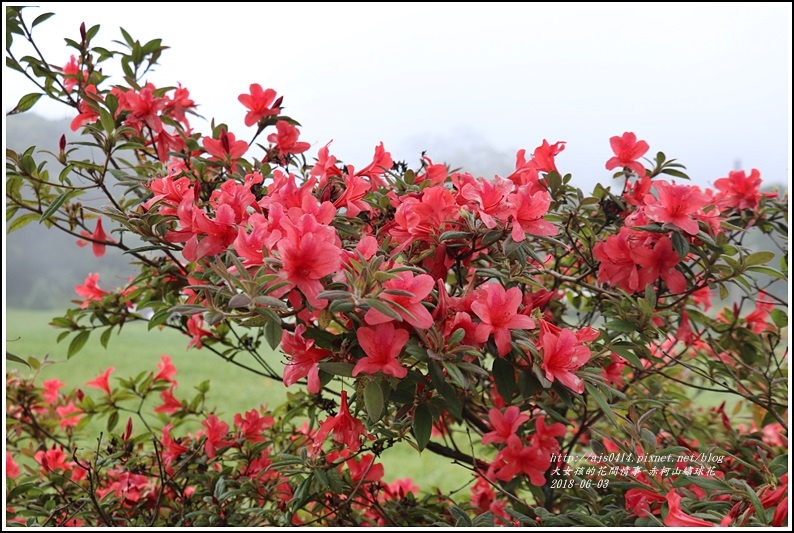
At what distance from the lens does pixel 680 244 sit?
872 mm

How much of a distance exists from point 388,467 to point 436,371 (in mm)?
2652

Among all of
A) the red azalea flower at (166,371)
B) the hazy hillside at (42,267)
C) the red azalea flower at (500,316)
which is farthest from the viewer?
the hazy hillside at (42,267)

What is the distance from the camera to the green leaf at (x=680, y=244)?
0.87 m

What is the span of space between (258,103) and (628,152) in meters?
0.67

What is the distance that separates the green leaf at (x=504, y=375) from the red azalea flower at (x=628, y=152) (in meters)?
0.48

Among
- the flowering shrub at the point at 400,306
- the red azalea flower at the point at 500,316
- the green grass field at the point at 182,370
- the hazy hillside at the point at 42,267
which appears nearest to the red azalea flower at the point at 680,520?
the flowering shrub at the point at 400,306

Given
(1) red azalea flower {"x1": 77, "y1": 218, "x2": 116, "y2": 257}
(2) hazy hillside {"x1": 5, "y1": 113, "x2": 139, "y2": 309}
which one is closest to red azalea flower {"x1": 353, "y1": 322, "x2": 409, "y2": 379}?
(1) red azalea flower {"x1": 77, "y1": 218, "x2": 116, "y2": 257}

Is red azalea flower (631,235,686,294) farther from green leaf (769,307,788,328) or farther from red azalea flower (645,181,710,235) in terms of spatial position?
green leaf (769,307,788,328)

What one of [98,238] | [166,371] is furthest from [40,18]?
[166,371]

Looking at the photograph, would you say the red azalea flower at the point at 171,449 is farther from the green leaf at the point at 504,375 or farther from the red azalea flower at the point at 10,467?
the green leaf at the point at 504,375

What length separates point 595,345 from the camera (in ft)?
2.85

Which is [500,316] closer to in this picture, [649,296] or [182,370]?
[649,296]

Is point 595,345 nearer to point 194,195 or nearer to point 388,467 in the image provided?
point 194,195

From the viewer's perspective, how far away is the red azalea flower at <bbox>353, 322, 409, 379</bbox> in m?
0.66
